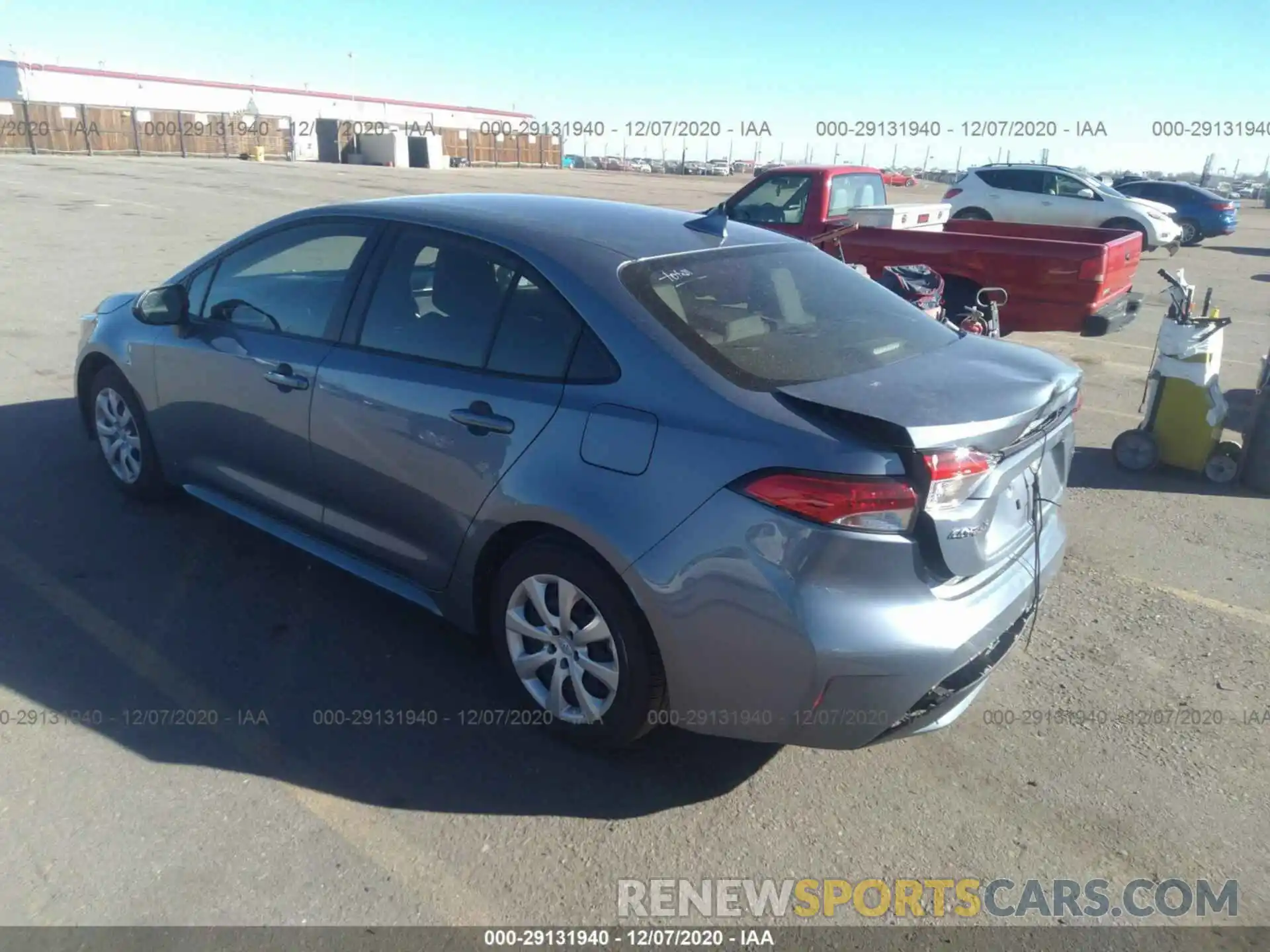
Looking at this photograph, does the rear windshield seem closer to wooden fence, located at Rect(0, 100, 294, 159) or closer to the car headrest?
the car headrest

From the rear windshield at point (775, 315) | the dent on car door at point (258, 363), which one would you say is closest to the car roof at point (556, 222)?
the rear windshield at point (775, 315)

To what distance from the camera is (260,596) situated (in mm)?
4094

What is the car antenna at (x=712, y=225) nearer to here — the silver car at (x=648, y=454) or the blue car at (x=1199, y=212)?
the silver car at (x=648, y=454)

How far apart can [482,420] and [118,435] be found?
111 inches

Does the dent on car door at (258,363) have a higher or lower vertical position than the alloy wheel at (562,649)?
higher

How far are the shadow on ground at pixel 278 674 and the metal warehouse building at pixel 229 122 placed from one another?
4801cm

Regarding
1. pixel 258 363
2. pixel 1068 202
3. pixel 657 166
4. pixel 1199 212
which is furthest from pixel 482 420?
pixel 657 166

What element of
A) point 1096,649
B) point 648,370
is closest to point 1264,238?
Result: point 1096,649

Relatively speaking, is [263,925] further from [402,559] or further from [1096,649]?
[1096,649]

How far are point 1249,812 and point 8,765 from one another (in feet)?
12.9

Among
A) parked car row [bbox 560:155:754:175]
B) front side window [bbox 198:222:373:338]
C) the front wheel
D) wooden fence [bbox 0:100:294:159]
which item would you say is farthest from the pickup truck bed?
parked car row [bbox 560:155:754:175]

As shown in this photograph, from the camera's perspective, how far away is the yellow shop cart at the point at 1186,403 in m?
5.92

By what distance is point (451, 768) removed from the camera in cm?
310

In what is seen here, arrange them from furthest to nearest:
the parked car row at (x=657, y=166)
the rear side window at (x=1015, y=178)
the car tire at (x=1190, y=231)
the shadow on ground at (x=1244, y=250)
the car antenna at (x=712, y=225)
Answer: the parked car row at (x=657, y=166), the car tire at (x=1190, y=231), the shadow on ground at (x=1244, y=250), the rear side window at (x=1015, y=178), the car antenna at (x=712, y=225)
